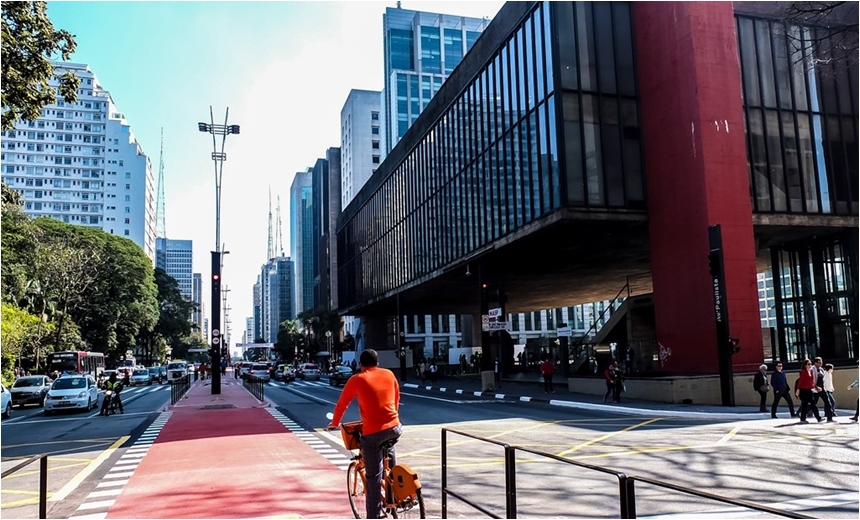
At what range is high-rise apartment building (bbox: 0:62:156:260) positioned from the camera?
139 m

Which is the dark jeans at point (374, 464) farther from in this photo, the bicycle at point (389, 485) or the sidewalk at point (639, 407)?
the sidewalk at point (639, 407)

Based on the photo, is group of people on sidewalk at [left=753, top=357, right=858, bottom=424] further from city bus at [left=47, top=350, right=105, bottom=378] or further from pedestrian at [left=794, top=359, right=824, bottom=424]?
city bus at [left=47, top=350, right=105, bottom=378]

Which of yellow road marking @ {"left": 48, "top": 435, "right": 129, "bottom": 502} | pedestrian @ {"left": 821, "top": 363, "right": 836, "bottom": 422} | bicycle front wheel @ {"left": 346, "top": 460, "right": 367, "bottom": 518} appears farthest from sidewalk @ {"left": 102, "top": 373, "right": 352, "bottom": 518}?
pedestrian @ {"left": 821, "top": 363, "right": 836, "bottom": 422}

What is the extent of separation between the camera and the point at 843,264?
29.9 metres

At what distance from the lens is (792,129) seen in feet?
93.4

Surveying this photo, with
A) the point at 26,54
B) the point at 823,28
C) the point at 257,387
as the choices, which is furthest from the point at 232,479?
the point at 257,387

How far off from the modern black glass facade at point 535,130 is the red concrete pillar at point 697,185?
1602 millimetres

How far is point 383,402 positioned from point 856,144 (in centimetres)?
3100

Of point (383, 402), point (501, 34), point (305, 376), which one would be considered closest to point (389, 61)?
point (305, 376)

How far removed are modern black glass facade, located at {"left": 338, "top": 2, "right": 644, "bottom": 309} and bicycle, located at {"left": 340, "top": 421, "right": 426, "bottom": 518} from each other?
2036cm

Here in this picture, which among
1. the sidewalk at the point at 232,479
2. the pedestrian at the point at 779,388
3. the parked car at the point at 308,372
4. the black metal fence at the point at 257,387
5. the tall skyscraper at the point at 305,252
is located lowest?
the parked car at the point at 308,372

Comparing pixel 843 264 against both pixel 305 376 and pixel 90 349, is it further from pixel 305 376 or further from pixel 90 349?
pixel 90 349

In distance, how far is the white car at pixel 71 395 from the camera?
2677cm

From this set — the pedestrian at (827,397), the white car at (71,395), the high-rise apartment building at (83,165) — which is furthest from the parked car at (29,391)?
the high-rise apartment building at (83,165)
